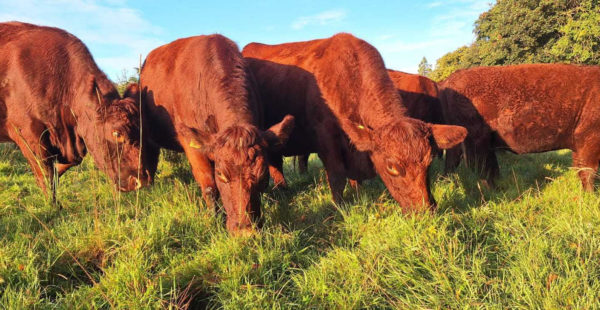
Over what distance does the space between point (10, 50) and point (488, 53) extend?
1088 inches

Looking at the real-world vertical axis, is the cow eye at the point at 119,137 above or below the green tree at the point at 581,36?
below

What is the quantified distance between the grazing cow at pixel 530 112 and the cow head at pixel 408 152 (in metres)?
2.35

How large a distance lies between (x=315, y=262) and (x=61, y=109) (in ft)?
15.2

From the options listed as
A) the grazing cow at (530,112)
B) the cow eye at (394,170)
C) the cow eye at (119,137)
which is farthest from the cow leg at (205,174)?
the grazing cow at (530,112)

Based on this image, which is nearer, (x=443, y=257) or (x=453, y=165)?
(x=443, y=257)

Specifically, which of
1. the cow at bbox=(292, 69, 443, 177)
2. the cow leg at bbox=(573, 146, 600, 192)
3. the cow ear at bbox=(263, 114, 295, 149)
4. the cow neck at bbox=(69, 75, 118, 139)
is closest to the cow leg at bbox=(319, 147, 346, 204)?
the cow ear at bbox=(263, 114, 295, 149)

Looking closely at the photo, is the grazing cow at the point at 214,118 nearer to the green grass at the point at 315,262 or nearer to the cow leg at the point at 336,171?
the green grass at the point at 315,262

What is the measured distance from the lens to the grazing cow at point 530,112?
5637mm

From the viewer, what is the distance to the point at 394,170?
3.74 metres

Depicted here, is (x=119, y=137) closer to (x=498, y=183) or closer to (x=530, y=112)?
(x=498, y=183)

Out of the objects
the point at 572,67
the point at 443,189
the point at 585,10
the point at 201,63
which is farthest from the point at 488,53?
the point at 201,63

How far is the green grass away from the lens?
2.33 m

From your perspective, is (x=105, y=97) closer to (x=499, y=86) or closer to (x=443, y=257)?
(x=443, y=257)

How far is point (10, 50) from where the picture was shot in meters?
5.02
